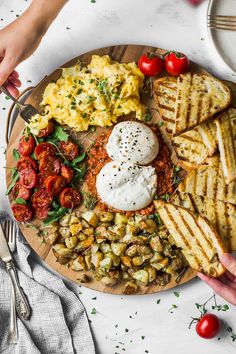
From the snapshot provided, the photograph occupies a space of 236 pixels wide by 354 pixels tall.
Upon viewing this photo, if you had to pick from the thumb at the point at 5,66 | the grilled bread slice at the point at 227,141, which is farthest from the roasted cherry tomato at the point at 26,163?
the grilled bread slice at the point at 227,141

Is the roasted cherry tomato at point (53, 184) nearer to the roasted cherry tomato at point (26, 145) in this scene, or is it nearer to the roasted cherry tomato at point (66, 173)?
the roasted cherry tomato at point (66, 173)

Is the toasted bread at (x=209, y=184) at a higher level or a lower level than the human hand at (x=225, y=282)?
higher

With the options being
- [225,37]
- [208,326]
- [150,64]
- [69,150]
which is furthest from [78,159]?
[208,326]

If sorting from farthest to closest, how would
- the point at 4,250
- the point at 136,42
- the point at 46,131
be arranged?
the point at 136,42 < the point at 4,250 < the point at 46,131

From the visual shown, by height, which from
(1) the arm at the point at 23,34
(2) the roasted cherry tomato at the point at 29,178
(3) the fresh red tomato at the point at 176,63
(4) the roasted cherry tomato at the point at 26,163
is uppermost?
(1) the arm at the point at 23,34

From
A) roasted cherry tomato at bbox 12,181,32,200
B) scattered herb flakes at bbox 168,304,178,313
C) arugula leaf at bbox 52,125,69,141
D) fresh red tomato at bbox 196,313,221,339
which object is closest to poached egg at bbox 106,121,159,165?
arugula leaf at bbox 52,125,69,141

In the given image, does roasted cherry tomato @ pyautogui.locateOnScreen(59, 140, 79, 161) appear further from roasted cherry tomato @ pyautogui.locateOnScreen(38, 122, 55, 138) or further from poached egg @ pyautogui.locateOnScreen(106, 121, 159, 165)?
poached egg @ pyautogui.locateOnScreen(106, 121, 159, 165)

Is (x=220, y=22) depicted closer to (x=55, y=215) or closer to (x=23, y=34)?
(x=23, y=34)
